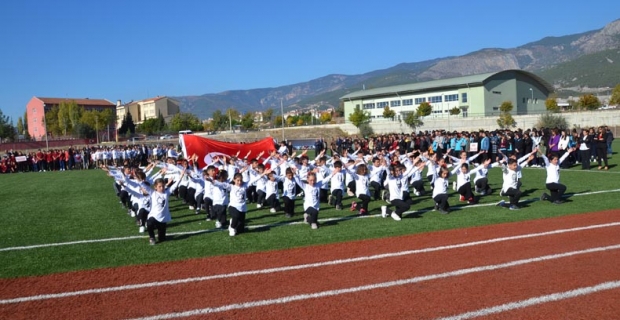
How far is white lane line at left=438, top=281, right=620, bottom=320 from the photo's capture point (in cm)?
669

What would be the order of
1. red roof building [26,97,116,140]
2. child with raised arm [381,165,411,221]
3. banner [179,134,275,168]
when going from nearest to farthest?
child with raised arm [381,165,411,221] < banner [179,134,275,168] < red roof building [26,97,116,140]

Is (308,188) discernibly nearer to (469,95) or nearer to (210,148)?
(210,148)

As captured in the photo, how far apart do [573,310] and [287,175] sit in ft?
28.6

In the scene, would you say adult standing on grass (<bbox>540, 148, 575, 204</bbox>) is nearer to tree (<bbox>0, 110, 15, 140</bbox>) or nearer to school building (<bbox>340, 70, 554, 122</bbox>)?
school building (<bbox>340, 70, 554, 122</bbox>)

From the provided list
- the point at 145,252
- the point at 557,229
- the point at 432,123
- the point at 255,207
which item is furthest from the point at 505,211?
the point at 432,123

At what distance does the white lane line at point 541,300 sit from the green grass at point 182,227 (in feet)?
15.2

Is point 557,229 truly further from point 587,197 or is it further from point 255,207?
point 255,207

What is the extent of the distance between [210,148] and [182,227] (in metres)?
10.5

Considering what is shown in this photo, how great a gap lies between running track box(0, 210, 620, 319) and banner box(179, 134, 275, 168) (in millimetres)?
13576

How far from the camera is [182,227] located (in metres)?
13.4

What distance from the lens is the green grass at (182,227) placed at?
33.8 feet

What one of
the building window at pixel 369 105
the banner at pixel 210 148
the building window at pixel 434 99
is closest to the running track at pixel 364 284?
the banner at pixel 210 148

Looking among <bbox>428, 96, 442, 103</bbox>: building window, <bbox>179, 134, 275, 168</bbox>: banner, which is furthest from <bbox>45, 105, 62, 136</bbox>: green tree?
<bbox>179, 134, 275, 168</bbox>: banner

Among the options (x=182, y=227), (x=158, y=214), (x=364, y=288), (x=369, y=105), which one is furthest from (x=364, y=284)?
(x=369, y=105)
